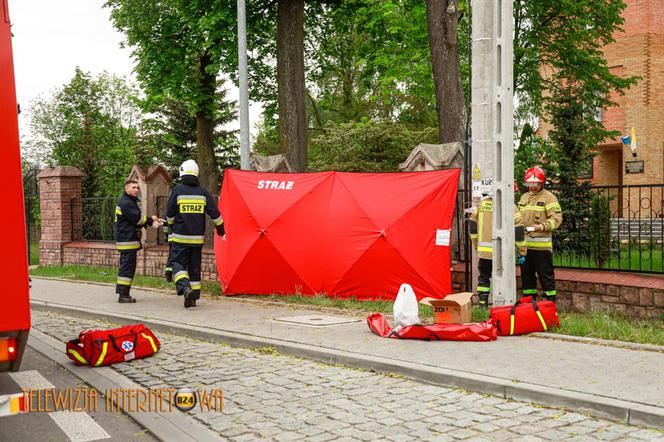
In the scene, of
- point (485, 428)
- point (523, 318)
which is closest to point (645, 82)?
point (523, 318)

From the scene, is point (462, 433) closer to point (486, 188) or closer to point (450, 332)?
point (450, 332)

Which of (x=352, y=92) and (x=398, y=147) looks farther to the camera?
(x=352, y=92)

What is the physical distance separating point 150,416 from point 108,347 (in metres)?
2.13

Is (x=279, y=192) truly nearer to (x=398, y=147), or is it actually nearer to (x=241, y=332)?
(x=241, y=332)

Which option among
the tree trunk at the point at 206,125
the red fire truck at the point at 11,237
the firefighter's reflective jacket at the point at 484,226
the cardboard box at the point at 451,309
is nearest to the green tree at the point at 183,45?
the tree trunk at the point at 206,125

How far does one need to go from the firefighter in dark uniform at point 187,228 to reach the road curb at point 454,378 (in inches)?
58.3

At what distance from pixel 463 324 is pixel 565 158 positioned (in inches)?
477

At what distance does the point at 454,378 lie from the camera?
20.8ft

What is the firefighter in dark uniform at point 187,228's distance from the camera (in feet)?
36.8

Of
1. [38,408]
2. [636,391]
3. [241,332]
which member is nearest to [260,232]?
[241,332]

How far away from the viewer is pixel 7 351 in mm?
4461

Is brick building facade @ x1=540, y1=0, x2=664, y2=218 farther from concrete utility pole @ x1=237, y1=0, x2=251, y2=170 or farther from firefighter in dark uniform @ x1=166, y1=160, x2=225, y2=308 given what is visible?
firefighter in dark uniform @ x1=166, y1=160, x2=225, y2=308

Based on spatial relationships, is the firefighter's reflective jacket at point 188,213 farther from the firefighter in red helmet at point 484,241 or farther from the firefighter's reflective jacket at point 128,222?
the firefighter in red helmet at point 484,241

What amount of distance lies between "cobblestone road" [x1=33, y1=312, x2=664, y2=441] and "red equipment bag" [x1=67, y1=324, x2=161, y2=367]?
136 mm
